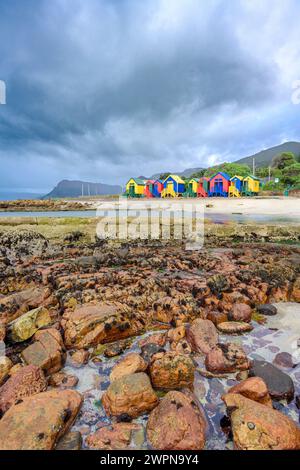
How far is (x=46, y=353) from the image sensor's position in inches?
172

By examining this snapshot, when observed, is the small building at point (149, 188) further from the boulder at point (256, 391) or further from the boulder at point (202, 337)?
the boulder at point (256, 391)

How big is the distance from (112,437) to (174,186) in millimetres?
62643

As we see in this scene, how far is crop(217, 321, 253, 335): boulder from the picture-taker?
18.3 ft

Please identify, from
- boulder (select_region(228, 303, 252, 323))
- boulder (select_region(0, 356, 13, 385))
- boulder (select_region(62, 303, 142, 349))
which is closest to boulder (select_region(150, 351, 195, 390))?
boulder (select_region(62, 303, 142, 349))

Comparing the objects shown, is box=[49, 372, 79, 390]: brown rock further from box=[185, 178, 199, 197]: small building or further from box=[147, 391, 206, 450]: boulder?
box=[185, 178, 199, 197]: small building

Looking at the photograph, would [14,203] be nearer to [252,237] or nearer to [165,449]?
[252,237]

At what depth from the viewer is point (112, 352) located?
479cm

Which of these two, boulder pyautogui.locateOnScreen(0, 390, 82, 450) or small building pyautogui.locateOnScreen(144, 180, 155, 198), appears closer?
boulder pyautogui.locateOnScreen(0, 390, 82, 450)

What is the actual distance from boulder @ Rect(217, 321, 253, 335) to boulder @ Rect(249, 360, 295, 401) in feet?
3.96

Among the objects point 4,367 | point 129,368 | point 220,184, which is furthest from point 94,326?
point 220,184

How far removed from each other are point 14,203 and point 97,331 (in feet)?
226

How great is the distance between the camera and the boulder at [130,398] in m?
3.38

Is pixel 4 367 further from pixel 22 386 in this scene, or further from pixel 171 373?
pixel 171 373
